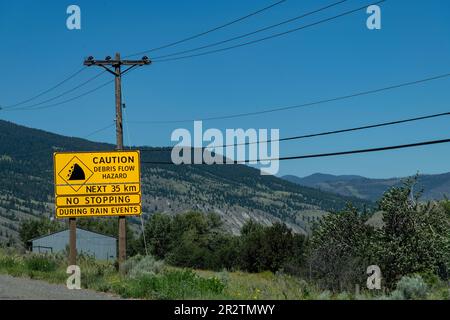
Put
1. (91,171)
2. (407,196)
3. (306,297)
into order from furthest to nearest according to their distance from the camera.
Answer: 1. (407,196)
2. (91,171)
3. (306,297)

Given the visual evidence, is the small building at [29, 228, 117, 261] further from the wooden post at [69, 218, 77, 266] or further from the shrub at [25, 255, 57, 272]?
the wooden post at [69, 218, 77, 266]


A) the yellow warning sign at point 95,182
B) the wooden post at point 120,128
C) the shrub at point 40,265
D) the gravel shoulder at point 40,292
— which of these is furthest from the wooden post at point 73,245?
the gravel shoulder at point 40,292

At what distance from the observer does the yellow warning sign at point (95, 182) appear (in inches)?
1032

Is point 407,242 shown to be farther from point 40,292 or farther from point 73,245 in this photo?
point 40,292

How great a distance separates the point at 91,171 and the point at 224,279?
28.9 feet

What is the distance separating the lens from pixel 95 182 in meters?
26.4

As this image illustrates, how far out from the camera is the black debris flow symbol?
26.3 m

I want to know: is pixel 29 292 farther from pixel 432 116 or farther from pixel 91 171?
pixel 432 116

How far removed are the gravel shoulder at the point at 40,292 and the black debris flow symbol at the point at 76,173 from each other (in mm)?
5470

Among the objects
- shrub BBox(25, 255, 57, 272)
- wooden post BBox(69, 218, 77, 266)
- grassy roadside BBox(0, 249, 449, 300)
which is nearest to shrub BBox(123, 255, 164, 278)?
grassy roadside BBox(0, 249, 449, 300)

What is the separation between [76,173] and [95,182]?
0.80 meters
